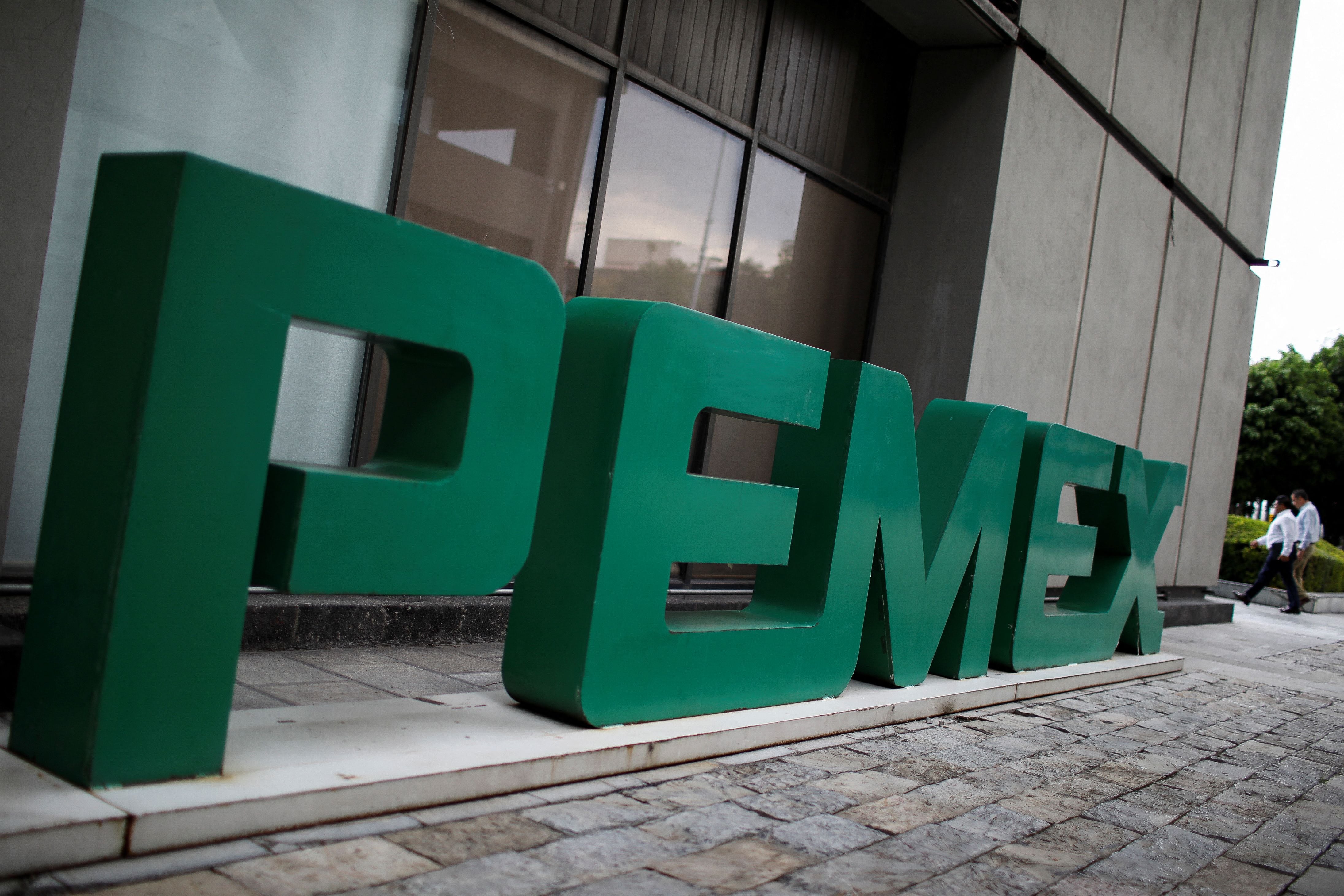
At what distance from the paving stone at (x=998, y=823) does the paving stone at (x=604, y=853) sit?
Answer: 1.11 metres

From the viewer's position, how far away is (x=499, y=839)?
2887 mm

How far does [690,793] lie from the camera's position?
3.54 m

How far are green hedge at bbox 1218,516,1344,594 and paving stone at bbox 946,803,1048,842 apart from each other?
1876 cm

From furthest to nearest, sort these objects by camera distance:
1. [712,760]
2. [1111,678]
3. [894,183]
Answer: [894,183] < [1111,678] < [712,760]

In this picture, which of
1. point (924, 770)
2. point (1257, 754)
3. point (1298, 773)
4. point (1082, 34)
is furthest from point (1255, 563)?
point (924, 770)

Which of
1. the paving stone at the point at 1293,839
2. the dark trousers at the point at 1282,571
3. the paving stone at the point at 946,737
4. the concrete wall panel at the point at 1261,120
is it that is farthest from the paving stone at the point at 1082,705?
the dark trousers at the point at 1282,571

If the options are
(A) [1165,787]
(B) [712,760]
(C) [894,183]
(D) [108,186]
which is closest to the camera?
(D) [108,186]

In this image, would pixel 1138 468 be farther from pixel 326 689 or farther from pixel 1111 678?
pixel 326 689

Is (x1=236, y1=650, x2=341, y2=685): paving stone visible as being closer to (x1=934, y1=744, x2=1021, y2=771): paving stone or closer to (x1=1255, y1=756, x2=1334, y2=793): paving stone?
(x1=934, y1=744, x2=1021, y2=771): paving stone

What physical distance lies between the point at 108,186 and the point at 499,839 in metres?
2.00

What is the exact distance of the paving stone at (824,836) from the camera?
3129mm

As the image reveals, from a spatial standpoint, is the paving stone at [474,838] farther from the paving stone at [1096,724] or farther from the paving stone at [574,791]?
the paving stone at [1096,724]

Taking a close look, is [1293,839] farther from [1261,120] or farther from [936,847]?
[1261,120]

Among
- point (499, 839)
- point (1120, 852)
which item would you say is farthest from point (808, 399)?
point (499, 839)
